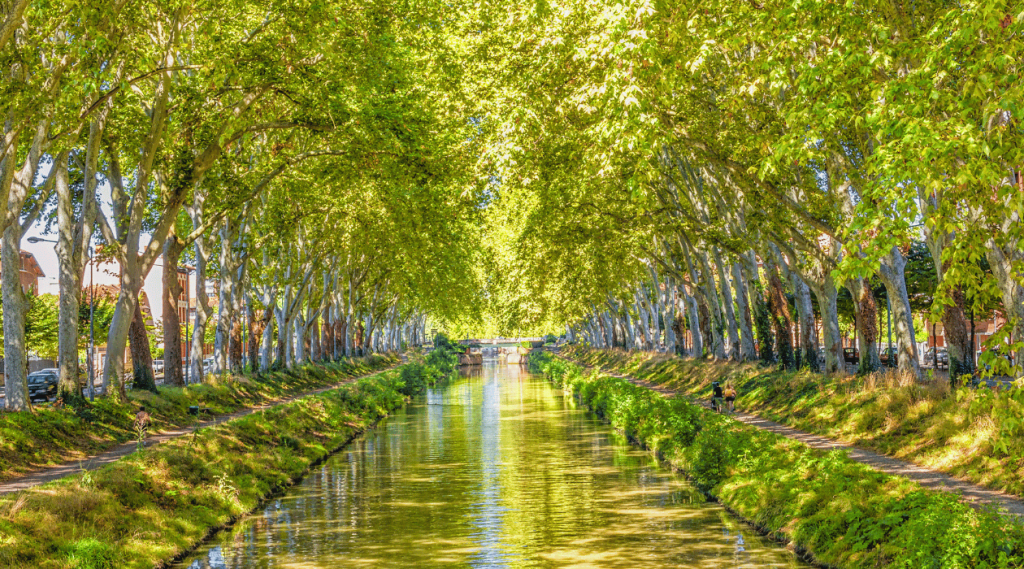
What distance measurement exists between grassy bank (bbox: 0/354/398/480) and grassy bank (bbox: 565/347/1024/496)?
1637 cm

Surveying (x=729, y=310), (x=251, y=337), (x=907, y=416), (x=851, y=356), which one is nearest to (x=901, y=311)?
(x=907, y=416)

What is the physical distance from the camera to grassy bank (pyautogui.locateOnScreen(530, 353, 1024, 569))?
35.7 ft

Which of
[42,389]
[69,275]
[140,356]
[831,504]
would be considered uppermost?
[69,275]

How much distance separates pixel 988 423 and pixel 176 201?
18.1 metres

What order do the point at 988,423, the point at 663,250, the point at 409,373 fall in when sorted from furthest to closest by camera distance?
the point at 409,373 < the point at 663,250 < the point at 988,423

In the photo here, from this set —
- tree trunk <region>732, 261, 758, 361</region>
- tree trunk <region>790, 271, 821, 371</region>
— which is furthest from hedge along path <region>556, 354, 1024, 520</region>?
tree trunk <region>732, 261, 758, 361</region>

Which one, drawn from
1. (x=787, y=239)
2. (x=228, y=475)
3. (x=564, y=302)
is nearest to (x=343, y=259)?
(x=564, y=302)

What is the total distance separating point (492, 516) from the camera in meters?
19.0

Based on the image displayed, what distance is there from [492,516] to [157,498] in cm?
601

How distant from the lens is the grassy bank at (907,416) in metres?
14.9

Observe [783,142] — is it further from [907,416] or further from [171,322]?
[171,322]

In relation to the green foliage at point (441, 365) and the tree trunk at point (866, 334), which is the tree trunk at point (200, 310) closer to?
the tree trunk at point (866, 334)

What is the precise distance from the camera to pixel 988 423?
1727 cm

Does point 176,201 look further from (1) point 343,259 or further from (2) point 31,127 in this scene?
(1) point 343,259
